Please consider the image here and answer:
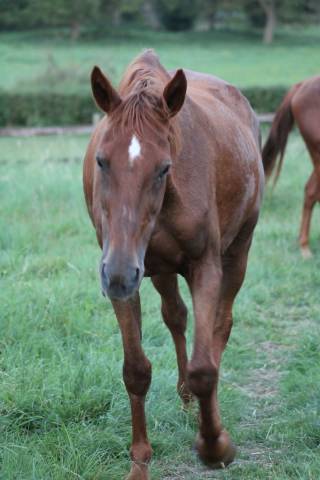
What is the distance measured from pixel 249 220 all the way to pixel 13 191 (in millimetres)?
5314

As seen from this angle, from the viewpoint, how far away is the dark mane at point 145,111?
2.78 metres

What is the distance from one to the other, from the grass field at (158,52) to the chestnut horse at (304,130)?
16.8m

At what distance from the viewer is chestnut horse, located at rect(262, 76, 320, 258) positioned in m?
8.05

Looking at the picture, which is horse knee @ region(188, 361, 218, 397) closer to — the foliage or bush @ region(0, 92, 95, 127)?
bush @ region(0, 92, 95, 127)

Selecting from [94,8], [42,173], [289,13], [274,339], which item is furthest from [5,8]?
[274,339]

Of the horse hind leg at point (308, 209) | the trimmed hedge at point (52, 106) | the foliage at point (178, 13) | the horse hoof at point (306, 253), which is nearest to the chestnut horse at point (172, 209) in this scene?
the horse hoof at point (306, 253)

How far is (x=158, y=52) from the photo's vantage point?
37.2 meters

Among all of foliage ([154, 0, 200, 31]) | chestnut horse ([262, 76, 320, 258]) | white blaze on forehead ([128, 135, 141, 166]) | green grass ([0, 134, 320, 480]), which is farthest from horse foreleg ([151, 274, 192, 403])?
foliage ([154, 0, 200, 31])

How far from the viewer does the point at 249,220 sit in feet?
13.6

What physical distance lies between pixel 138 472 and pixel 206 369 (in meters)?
0.52

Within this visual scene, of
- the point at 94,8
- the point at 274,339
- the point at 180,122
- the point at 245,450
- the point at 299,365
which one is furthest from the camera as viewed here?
the point at 94,8

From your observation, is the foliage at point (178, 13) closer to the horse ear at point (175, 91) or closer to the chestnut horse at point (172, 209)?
the chestnut horse at point (172, 209)

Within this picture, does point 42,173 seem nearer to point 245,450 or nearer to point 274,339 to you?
point 274,339

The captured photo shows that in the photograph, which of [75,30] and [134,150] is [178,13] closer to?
[75,30]
